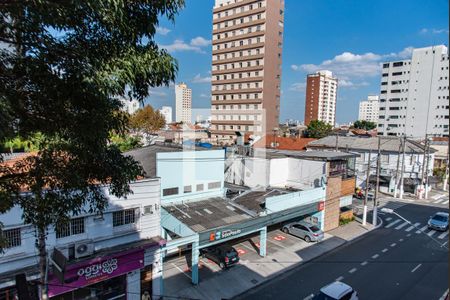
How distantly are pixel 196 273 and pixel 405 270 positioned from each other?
1308cm

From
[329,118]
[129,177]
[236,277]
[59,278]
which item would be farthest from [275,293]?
[329,118]

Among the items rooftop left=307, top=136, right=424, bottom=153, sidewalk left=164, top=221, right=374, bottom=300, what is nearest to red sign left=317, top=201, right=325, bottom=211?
sidewalk left=164, top=221, right=374, bottom=300

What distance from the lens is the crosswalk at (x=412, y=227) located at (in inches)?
968

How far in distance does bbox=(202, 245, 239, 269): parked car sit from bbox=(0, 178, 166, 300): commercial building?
4.24m

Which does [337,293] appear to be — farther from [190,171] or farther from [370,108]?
[370,108]

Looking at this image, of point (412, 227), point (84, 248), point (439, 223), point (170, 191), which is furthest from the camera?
point (412, 227)

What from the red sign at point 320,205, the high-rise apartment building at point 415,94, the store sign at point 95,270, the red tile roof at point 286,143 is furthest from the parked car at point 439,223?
the high-rise apartment building at point 415,94

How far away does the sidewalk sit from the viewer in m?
14.4

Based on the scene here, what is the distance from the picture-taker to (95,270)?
1152 cm

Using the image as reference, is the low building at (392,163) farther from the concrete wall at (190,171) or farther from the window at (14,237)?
the window at (14,237)

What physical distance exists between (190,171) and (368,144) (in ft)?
112

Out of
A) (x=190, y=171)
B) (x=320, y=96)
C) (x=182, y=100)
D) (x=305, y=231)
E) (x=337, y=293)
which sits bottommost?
(x=305, y=231)

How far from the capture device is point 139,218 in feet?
44.5

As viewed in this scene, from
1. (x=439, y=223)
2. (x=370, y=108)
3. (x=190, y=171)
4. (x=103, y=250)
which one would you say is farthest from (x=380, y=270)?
(x=370, y=108)
